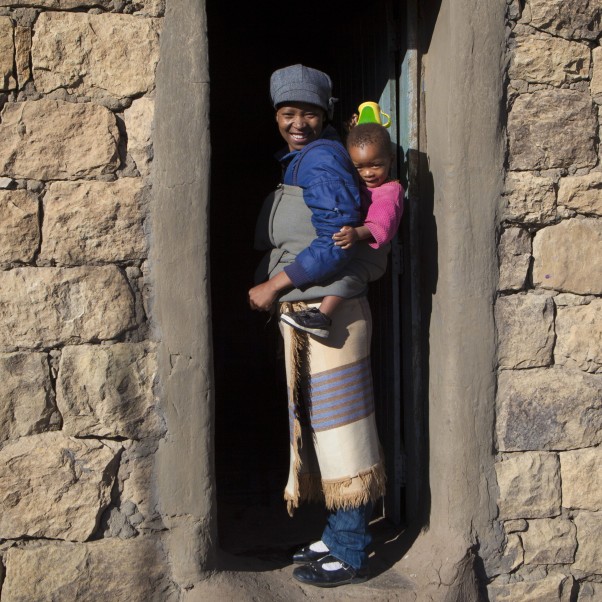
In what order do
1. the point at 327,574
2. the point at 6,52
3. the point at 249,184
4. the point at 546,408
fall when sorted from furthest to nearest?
the point at 249,184
the point at 546,408
the point at 327,574
the point at 6,52

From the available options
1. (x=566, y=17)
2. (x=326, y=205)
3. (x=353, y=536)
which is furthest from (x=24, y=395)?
(x=566, y=17)

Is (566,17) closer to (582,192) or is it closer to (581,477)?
(582,192)

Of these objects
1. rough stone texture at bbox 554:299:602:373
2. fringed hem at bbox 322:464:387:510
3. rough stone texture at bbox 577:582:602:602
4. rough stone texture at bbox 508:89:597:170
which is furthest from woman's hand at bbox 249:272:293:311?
rough stone texture at bbox 577:582:602:602

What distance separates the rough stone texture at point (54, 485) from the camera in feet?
9.21

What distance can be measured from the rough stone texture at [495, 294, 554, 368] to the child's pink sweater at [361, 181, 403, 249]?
0.56 metres

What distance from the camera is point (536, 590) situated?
3.20 metres

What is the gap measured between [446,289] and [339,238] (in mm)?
557

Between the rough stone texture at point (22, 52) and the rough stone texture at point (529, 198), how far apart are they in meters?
1.80

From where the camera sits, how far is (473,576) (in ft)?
10.2

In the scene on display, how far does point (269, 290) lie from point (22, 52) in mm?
1183

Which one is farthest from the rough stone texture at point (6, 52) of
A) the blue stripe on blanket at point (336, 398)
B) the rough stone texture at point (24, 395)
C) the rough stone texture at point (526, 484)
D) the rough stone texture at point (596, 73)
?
the rough stone texture at point (526, 484)

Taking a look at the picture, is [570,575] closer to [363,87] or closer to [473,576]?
[473,576]

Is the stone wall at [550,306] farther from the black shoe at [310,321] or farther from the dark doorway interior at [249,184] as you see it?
the dark doorway interior at [249,184]

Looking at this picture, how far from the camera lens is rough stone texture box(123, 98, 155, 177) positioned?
2.85 m
